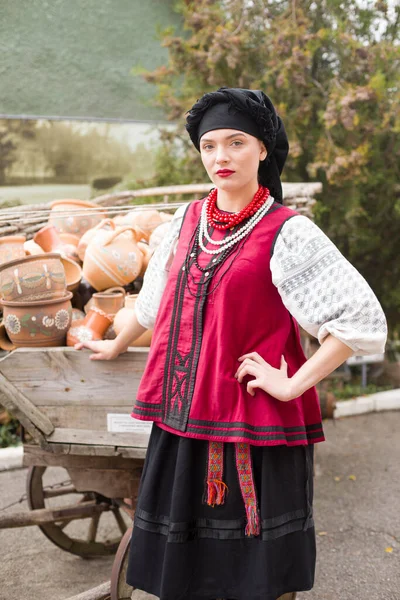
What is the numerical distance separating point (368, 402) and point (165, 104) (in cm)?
329

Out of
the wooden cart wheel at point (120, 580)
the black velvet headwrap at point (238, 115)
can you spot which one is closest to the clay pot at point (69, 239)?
the wooden cart wheel at point (120, 580)

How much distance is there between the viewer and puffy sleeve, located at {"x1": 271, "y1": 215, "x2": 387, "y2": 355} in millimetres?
1542

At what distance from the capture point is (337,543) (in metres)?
3.43

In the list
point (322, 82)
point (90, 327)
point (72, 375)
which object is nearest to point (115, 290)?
point (90, 327)

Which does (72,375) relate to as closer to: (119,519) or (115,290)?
(115,290)

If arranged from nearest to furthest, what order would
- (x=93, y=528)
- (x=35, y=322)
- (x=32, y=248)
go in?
(x=35, y=322)
(x=93, y=528)
(x=32, y=248)

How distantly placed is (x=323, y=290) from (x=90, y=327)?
4.17 ft

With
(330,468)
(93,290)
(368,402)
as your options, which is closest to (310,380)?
(93,290)

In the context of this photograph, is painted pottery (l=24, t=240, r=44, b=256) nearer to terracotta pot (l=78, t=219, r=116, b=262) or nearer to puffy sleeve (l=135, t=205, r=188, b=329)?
terracotta pot (l=78, t=219, r=116, b=262)

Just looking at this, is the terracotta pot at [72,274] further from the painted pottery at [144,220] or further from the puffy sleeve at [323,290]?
the puffy sleeve at [323,290]

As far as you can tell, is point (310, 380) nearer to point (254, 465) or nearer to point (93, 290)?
point (254, 465)

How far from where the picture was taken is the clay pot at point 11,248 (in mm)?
3055

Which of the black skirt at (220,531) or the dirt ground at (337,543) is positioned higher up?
the black skirt at (220,531)

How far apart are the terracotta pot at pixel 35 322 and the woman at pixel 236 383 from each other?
790 mm
